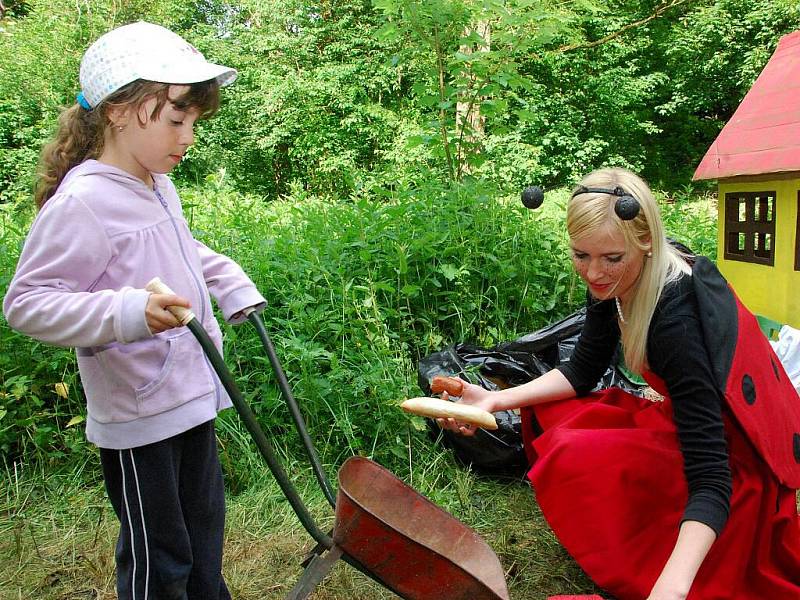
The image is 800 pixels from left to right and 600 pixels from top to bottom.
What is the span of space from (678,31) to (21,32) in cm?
1382

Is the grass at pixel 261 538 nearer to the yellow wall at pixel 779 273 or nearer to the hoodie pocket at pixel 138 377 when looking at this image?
the hoodie pocket at pixel 138 377

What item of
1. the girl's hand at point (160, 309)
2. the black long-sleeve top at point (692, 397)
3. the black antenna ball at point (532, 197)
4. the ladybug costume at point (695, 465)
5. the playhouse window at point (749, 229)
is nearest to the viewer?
the girl's hand at point (160, 309)

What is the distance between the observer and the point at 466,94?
4.44 metres

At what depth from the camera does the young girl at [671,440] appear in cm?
187

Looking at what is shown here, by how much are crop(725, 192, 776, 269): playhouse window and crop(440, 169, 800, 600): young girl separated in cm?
210

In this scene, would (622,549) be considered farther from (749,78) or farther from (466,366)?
(749,78)

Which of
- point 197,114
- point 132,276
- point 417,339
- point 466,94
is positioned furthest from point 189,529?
point 466,94

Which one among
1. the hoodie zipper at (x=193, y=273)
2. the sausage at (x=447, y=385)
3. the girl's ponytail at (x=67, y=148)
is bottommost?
the sausage at (x=447, y=385)

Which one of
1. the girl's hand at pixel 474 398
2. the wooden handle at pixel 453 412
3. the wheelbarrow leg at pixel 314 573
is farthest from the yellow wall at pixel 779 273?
the wheelbarrow leg at pixel 314 573

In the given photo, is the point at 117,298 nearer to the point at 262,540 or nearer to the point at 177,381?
the point at 177,381

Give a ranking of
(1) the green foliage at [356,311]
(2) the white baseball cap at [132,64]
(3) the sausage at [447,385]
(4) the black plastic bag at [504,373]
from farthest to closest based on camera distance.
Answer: (1) the green foliage at [356,311] < (4) the black plastic bag at [504,373] < (3) the sausage at [447,385] < (2) the white baseball cap at [132,64]

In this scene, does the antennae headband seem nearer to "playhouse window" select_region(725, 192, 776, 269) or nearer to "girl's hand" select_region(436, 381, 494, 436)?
"girl's hand" select_region(436, 381, 494, 436)

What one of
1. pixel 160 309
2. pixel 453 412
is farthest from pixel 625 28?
pixel 160 309

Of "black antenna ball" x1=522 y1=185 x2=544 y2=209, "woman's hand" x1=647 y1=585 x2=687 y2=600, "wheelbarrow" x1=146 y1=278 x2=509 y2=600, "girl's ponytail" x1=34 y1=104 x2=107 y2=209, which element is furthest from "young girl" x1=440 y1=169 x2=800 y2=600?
"girl's ponytail" x1=34 y1=104 x2=107 y2=209
